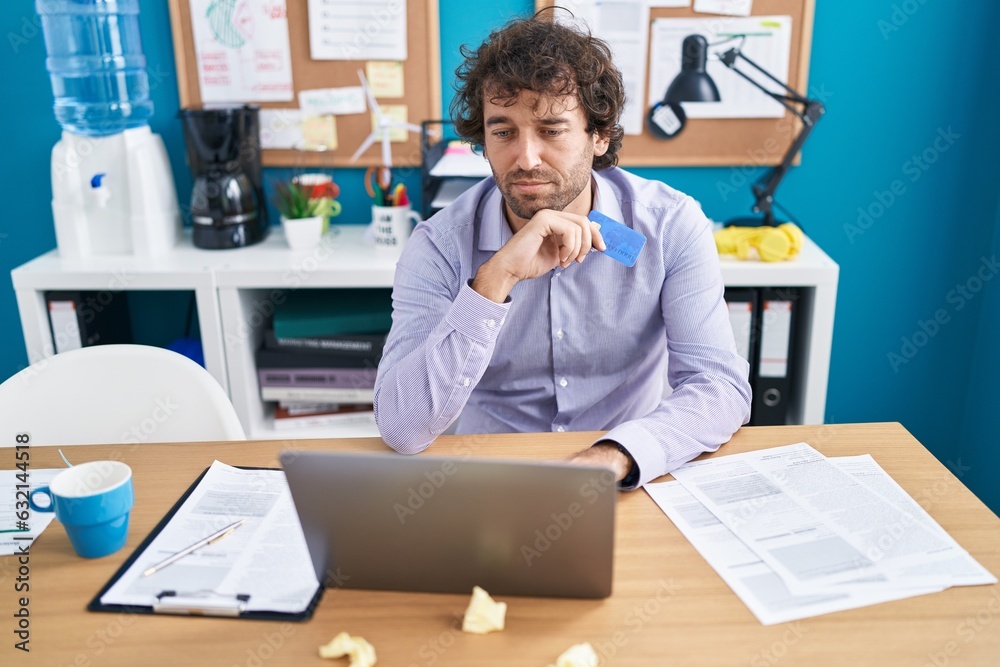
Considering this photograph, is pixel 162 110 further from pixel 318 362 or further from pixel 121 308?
pixel 318 362

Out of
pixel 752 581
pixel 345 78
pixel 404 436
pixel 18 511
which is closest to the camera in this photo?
pixel 752 581

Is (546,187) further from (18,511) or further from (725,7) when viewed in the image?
(725,7)

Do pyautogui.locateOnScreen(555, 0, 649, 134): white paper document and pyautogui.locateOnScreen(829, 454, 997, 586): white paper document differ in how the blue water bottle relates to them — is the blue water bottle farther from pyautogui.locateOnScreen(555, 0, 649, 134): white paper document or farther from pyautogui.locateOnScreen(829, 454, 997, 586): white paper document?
pyautogui.locateOnScreen(829, 454, 997, 586): white paper document

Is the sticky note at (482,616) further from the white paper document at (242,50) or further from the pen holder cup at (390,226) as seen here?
the white paper document at (242,50)

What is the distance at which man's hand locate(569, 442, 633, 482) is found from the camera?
3.66ft

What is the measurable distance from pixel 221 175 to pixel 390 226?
467 mm

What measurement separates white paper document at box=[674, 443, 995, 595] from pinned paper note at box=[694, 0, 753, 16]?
153 cm

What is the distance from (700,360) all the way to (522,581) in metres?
0.62

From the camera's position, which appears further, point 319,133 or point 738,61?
point 319,133

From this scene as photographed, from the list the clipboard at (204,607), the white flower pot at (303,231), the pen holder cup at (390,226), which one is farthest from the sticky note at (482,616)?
the white flower pot at (303,231)

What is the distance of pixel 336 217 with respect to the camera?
8.34 ft

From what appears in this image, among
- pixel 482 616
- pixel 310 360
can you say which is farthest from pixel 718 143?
pixel 482 616

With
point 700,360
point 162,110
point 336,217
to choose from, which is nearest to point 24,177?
point 162,110

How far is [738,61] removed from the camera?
235cm
